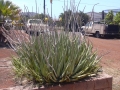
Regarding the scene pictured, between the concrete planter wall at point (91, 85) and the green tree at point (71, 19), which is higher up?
the green tree at point (71, 19)

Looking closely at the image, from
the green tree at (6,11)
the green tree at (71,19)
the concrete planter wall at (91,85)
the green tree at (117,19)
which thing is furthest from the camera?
the green tree at (117,19)

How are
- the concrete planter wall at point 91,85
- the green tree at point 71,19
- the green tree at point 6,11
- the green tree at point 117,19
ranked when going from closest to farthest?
the concrete planter wall at point 91,85
the green tree at point 71,19
the green tree at point 6,11
the green tree at point 117,19

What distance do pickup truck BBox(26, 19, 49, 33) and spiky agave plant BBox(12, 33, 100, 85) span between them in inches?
5.4

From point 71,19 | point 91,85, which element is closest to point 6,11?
point 71,19

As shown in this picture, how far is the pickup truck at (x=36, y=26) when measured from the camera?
427 centimetres

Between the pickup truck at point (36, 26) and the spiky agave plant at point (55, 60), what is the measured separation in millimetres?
138

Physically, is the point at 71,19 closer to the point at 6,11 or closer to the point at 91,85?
the point at 91,85

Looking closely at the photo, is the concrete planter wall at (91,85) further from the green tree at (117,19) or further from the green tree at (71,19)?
the green tree at (117,19)

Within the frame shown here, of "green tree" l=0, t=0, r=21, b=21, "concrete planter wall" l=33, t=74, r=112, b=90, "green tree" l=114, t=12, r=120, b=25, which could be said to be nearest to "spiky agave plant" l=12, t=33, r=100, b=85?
"concrete planter wall" l=33, t=74, r=112, b=90

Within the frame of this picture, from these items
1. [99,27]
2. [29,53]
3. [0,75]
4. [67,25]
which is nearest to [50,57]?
[29,53]

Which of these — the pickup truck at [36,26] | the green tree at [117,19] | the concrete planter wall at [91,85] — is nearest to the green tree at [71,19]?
the pickup truck at [36,26]

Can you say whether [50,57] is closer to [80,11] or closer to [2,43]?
[80,11]

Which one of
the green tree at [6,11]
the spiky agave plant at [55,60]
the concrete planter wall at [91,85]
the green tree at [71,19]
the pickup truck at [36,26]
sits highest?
the green tree at [6,11]

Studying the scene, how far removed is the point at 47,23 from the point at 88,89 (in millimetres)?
1391
